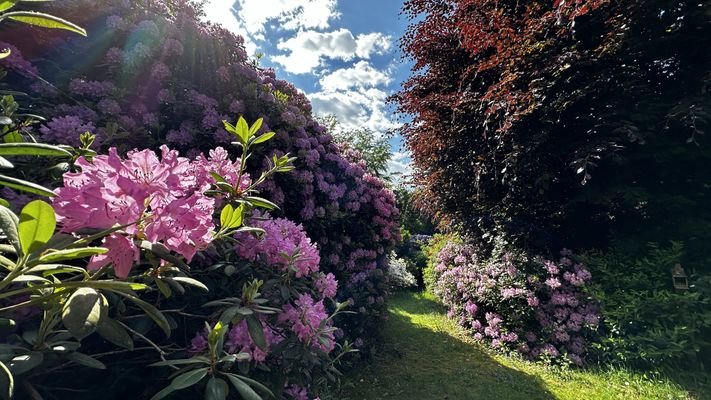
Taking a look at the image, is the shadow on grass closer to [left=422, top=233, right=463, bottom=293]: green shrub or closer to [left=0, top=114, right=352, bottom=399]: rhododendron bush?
[left=0, top=114, right=352, bottom=399]: rhododendron bush

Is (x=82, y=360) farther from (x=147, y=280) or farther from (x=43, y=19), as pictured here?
Answer: (x=43, y=19)

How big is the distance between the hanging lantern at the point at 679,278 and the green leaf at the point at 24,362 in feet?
17.1

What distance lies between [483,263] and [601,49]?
3230 millimetres

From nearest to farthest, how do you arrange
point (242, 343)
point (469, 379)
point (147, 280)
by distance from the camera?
1. point (147, 280)
2. point (242, 343)
3. point (469, 379)

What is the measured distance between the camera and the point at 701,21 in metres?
3.48

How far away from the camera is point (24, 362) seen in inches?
27.1

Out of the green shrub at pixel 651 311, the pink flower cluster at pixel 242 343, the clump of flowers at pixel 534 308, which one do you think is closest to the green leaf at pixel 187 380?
the pink flower cluster at pixel 242 343

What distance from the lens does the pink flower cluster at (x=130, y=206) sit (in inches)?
24.7

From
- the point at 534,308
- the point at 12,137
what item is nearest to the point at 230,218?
the point at 12,137

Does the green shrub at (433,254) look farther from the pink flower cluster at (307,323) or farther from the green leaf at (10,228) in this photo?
the green leaf at (10,228)

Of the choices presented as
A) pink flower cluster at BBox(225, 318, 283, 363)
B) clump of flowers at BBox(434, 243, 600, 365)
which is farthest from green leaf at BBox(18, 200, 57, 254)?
clump of flowers at BBox(434, 243, 600, 365)

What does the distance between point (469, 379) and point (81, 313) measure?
3666 mm

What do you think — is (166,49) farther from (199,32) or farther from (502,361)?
(502,361)

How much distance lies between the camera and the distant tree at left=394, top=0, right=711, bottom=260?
367 cm
